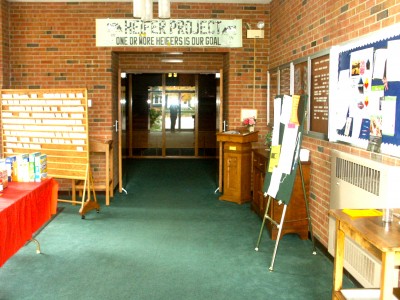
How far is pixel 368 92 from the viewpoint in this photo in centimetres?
373

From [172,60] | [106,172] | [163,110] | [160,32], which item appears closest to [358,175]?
[106,172]

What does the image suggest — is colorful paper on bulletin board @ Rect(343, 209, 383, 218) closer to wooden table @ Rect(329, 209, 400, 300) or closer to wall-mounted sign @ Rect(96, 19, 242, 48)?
wooden table @ Rect(329, 209, 400, 300)

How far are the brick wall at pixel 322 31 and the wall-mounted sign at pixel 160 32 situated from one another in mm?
1180

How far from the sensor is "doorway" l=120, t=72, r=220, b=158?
12.6 m

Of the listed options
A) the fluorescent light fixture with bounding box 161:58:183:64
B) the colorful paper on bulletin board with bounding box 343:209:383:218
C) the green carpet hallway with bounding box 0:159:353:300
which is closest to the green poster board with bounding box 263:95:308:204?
the green carpet hallway with bounding box 0:159:353:300

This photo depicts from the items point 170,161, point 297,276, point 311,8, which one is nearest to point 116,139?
point 170,161

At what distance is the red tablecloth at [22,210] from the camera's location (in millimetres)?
3518

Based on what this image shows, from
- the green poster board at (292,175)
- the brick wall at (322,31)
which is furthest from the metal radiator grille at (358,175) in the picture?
the green poster board at (292,175)

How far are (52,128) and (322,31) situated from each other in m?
4.01

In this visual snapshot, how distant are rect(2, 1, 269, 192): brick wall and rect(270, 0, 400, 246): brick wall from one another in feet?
2.87

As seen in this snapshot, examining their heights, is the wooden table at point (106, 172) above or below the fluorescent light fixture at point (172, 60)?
below

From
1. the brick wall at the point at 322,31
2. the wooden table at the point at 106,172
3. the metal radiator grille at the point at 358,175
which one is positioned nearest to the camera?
the metal radiator grille at the point at 358,175

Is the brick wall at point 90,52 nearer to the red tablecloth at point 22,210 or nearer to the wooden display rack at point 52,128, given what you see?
the wooden display rack at point 52,128

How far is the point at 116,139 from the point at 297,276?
5.05 metres
